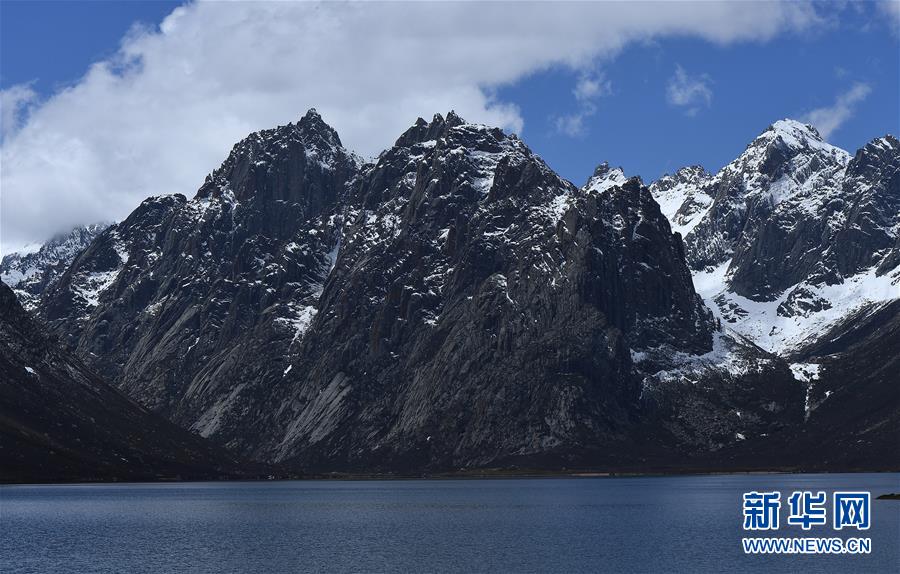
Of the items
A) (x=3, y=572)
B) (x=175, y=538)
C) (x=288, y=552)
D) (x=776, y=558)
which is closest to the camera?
(x=3, y=572)

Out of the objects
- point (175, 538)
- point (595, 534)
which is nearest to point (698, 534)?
point (595, 534)

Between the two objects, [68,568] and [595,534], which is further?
A: [595,534]

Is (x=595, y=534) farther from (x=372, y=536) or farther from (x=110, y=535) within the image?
(x=110, y=535)

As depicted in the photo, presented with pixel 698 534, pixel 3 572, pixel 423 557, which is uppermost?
pixel 698 534

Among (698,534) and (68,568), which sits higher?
(698,534)

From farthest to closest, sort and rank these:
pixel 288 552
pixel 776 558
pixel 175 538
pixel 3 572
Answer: pixel 175 538, pixel 288 552, pixel 776 558, pixel 3 572

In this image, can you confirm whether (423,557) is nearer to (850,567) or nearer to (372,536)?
(372,536)

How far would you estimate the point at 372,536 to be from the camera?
198 meters

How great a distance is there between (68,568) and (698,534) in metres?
94.9

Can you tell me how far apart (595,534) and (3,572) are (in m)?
91.4

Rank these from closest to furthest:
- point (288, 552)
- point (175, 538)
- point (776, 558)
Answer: point (776, 558) < point (288, 552) < point (175, 538)

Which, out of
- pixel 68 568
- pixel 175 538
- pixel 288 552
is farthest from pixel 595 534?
pixel 68 568

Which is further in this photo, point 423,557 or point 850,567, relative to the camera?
point 423,557

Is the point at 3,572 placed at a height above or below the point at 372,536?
below
